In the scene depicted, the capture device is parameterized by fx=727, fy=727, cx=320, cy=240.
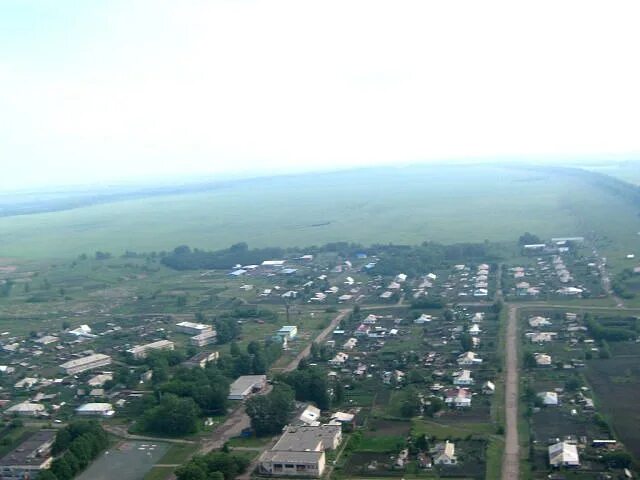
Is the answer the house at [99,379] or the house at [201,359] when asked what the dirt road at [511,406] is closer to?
the house at [201,359]

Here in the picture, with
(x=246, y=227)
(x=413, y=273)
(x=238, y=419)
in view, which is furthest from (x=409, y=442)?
(x=246, y=227)

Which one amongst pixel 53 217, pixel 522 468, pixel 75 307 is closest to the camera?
pixel 522 468

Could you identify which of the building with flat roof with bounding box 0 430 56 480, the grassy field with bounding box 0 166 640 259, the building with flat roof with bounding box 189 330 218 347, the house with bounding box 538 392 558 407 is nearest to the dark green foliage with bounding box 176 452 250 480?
the building with flat roof with bounding box 0 430 56 480

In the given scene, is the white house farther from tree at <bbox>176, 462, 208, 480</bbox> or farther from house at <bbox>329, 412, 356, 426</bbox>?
tree at <bbox>176, 462, 208, 480</bbox>

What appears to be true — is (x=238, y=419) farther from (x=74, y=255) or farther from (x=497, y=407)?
(x=74, y=255)

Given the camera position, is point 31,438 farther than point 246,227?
No

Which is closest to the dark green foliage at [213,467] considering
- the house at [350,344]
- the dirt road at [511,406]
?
the dirt road at [511,406]

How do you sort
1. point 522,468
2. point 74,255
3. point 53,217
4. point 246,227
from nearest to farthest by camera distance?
point 522,468 → point 74,255 → point 246,227 → point 53,217
